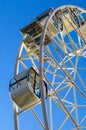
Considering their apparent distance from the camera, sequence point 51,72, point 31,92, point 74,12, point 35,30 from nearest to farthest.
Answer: point 31,92, point 51,72, point 35,30, point 74,12

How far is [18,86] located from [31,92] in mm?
977

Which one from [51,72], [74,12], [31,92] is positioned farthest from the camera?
[74,12]

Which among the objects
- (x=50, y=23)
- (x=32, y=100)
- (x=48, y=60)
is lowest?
(x=32, y=100)

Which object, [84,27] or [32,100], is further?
[84,27]

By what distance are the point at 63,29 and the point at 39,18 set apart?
1957mm

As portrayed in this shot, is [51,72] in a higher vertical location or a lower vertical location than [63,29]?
lower

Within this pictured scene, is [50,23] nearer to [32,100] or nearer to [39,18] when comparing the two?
[39,18]

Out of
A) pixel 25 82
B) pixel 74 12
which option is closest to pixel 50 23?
pixel 74 12

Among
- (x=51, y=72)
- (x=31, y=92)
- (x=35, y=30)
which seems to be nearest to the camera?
(x=31, y=92)

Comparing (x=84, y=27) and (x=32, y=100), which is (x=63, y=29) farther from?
(x=32, y=100)

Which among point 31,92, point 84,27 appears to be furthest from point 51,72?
point 84,27

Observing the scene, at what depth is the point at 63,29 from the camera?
26.8 meters

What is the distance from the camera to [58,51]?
78.1 feet

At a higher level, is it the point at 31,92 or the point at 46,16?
the point at 46,16
